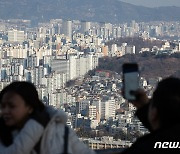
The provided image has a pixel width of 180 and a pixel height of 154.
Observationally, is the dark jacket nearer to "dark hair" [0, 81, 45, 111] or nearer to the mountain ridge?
"dark hair" [0, 81, 45, 111]

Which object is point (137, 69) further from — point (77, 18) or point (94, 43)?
point (77, 18)

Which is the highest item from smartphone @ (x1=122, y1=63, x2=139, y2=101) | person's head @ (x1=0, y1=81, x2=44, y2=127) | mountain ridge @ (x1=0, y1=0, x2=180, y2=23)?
mountain ridge @ (x1=0, y1=0, x2=180, y2=23)

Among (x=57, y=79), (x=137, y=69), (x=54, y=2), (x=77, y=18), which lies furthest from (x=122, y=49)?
(x=54, y=2)

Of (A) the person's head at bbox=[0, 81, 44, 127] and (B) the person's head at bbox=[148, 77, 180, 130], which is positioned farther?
(A) the person's head at bbox=[0, 81, 44, 127]

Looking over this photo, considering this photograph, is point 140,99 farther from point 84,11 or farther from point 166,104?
point 84,11

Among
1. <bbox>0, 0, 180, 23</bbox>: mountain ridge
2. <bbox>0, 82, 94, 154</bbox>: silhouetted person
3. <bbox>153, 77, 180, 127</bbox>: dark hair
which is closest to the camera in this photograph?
<bbox>153, 77, 180, 127</bbox>: dark hair

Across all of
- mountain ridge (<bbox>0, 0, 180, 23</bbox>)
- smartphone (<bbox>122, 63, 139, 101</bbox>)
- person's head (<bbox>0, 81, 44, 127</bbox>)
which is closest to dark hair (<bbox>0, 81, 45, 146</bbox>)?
person's head (<bbox>0, 81, 44, 127</bbox>)

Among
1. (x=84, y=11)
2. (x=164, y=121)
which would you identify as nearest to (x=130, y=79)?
(x=164, y=121)
